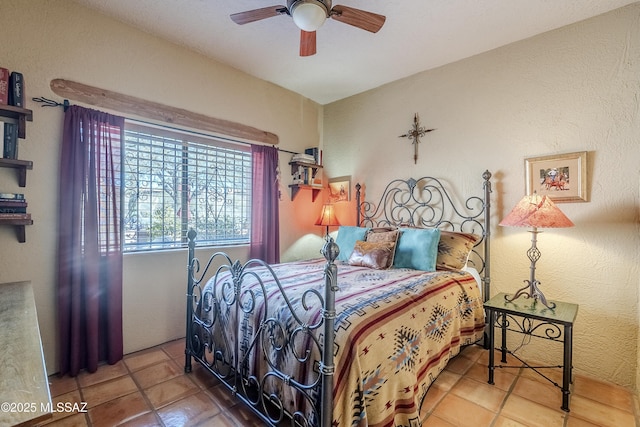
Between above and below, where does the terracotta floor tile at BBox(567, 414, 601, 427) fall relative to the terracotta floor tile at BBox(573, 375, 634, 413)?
above

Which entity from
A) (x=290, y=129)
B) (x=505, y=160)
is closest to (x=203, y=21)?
(x=290, y=129)

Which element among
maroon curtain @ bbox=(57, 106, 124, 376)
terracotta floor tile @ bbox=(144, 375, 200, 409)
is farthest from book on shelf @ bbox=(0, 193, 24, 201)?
terracotta floor tile @ bbox=(144, 375, 200, 409)

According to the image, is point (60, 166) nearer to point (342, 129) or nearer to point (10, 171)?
point (10, 171)

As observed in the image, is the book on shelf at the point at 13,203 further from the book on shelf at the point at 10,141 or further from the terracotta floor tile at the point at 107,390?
the terracotta floor tile at the point at 107,390

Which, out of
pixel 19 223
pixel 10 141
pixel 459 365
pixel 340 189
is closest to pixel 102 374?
pixel 19 223

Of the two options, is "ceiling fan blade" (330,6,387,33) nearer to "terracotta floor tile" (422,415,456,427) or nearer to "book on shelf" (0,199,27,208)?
"book on shelf" (0,199,27,208)

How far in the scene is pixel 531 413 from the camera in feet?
5.76

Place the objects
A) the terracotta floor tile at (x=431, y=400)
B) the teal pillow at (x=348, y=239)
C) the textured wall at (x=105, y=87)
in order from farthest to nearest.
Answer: the teal pillow at (x=348, y=239) < the textured wall at (x=105, y=87) < the terracotta floor tile at (x=431, y=400)

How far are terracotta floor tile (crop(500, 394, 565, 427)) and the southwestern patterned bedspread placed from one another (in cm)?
41

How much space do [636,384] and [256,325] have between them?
2.56m

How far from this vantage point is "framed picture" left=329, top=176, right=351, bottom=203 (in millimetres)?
3781

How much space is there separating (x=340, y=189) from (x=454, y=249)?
1.73 metres

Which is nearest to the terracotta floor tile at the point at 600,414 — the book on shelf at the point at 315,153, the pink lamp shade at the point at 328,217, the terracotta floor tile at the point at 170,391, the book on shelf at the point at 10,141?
the terracotta floor tile at the point at 170,391

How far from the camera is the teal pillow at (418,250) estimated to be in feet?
7.98
